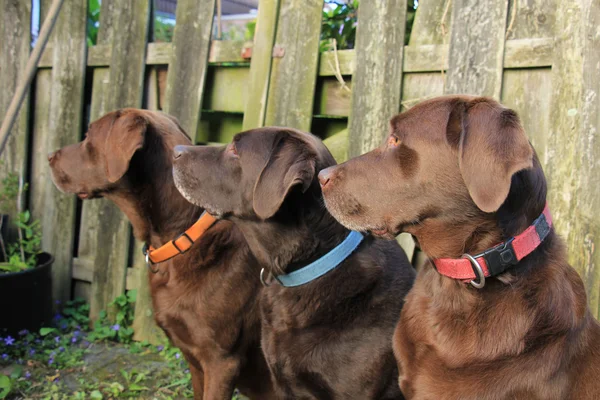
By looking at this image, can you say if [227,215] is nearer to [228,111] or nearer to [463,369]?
[463,369]

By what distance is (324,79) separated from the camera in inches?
151

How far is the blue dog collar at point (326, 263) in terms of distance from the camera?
269 centimetres

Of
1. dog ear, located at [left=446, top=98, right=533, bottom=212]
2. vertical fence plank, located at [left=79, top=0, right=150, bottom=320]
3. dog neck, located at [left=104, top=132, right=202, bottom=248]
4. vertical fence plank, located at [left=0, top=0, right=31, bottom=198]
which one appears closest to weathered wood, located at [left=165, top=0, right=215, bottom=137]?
vertical fence plank, located at [left=79, top=0, right=150, bottom=320]

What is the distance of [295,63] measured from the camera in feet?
12.3

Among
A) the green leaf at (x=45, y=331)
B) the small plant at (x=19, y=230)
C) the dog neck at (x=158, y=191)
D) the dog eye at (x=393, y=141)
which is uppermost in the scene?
the dog eye at (x=393, y=141)

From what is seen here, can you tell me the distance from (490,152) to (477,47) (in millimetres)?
1504

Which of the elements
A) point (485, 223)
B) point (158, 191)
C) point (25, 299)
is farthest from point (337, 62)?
point (25, 299)

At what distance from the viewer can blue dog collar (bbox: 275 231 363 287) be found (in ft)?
8.82

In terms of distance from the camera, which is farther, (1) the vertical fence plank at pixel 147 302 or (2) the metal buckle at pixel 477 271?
(1) the vertical fence plank at pixel 147 302

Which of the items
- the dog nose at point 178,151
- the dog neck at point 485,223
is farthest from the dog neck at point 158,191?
the dog neck at point 485,223

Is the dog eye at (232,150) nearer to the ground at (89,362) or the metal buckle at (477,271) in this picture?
the metal buckle at (477,271)

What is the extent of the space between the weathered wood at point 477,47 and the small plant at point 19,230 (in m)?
3.26

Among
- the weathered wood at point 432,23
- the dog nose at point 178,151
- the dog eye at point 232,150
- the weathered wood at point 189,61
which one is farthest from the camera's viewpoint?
the weathered wood at point 189,61

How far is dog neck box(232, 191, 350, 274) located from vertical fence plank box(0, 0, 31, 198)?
9.47ft
